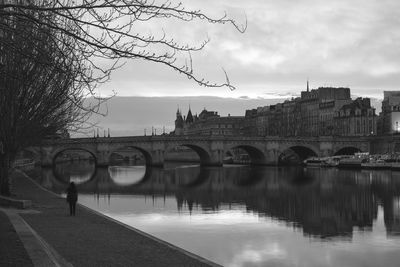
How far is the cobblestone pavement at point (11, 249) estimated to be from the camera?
12332 mm

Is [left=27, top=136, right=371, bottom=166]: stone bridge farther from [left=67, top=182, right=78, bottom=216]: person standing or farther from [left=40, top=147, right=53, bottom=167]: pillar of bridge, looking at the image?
[left=67, top=182, right=78, bottom=216]: person standing

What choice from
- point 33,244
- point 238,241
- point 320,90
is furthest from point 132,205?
point 320,90

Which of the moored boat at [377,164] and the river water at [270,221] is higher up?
the moored boat at [377,164]

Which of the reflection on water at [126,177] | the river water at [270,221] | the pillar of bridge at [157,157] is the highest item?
the pillar of bridge at [157,157]

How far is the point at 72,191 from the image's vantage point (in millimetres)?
25750

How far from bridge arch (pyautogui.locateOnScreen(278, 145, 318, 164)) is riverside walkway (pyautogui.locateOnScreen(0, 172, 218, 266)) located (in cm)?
9832

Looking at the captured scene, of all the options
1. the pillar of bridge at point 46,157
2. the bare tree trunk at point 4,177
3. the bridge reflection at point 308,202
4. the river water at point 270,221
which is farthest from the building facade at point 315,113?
the bare tree trunk at point 4,177

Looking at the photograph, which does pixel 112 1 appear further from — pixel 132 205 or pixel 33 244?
pixel 132 205

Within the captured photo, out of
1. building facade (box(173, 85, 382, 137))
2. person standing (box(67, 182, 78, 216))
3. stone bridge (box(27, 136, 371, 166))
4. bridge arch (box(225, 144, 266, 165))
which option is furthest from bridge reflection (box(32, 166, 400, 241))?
building facade (box(173, 85, 382, 137))

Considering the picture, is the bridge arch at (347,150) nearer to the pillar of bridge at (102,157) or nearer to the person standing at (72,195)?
the pillar of bridge at (102,157)

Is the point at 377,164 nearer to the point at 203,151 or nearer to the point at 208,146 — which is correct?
the point at 208,146

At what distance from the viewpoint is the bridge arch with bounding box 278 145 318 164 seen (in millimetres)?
122775

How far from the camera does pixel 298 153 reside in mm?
136625

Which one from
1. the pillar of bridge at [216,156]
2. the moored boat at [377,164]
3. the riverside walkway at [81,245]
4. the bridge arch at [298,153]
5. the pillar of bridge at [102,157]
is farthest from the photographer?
the bridge arch at [298,153]
